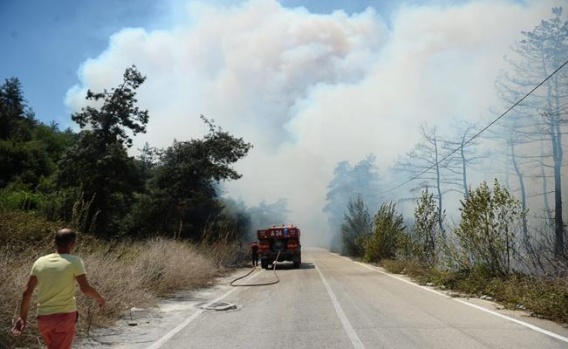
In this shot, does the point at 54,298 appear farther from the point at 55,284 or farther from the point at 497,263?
the point at 497,263

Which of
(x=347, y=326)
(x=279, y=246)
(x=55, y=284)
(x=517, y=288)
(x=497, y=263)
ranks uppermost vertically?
(x=279, y=246)

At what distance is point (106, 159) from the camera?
27.6m

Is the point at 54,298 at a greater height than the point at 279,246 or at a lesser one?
lesser

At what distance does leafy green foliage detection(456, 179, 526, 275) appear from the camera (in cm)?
1327

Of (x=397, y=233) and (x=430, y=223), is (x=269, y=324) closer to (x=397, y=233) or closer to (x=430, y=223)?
(x=430, y=223)

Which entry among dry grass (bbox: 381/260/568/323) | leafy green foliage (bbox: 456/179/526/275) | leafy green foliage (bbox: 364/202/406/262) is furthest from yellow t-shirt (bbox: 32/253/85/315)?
leafy green foliage (bbox: 364/202/406/262)

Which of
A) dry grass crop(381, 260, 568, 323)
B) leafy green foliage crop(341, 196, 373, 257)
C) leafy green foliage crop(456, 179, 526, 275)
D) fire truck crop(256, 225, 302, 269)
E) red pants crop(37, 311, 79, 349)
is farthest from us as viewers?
leafy green foliage crop(341, 196, 373, 257)

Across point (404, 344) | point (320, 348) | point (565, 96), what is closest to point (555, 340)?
point (404, 344)

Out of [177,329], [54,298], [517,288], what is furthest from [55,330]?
[517,288]

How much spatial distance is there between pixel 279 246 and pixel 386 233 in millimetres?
6888

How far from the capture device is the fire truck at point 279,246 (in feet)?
87.6

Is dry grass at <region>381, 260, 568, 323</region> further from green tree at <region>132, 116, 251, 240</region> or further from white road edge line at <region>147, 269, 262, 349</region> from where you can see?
green tree at <region>132, 116, 251, 240</region>

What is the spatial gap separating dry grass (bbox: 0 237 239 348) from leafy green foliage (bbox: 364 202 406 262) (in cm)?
1331

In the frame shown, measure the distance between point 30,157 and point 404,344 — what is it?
46954 millimetres
